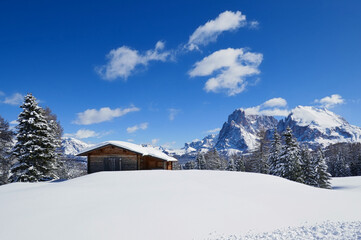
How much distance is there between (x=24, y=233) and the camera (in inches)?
299

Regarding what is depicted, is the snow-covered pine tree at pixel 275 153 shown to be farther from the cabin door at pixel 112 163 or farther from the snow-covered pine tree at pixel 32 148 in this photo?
the snow-covered pine tree at pixel 32 148

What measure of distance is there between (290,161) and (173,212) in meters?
24.3

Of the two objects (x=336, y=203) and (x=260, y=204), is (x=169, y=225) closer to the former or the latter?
(x=260, y=204)

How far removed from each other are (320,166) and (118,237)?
3596 cm

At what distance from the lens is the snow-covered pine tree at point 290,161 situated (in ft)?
93.5

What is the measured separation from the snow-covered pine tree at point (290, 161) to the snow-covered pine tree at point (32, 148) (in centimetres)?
2768

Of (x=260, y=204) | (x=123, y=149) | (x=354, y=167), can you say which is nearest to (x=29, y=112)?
(x=123, y=149)

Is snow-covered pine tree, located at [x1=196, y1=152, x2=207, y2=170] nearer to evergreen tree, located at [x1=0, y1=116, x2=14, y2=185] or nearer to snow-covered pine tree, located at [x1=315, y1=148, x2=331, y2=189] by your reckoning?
snow-covered pine tree, located at [x1=315, y1=148, x2=331, y2=189]

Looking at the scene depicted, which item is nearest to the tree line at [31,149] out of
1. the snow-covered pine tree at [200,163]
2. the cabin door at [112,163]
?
the cabin door at [112,163]

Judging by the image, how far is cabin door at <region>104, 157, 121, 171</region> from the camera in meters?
22.0

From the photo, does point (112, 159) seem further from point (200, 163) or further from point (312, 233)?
point (200, 163)

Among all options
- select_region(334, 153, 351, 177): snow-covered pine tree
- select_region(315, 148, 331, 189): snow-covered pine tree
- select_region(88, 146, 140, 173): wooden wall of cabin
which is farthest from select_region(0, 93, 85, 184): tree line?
select_region(334, 153, 351, 177): snow-covered pine tree

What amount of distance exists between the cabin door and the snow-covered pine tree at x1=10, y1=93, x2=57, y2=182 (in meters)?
4.82

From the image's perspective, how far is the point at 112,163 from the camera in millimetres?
22109
